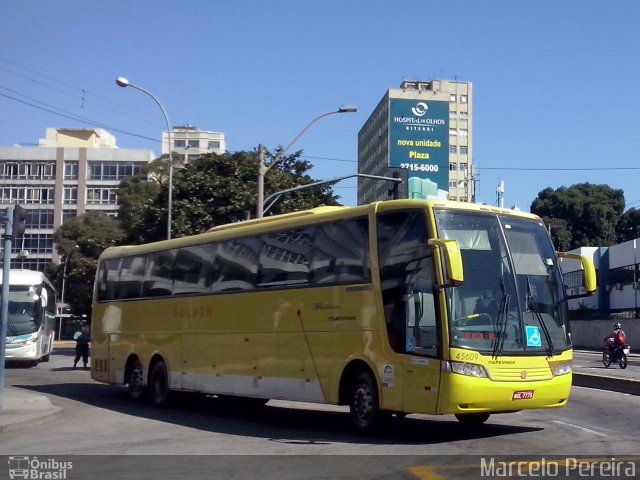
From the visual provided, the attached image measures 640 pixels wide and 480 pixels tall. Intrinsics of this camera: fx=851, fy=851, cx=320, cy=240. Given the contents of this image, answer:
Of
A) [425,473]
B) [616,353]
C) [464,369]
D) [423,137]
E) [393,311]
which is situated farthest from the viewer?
[423,137]

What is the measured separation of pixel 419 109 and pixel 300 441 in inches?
3248

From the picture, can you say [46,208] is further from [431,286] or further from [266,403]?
[431,286]

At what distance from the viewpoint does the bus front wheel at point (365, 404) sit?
12.8 m

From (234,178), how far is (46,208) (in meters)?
53.0

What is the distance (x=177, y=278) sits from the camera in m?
18.2

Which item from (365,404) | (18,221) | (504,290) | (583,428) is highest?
(18,221)

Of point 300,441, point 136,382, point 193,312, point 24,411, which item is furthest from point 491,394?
point 136,382

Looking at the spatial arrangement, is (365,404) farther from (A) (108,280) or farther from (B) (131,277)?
(A) (108,280)

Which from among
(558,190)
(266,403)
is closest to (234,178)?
(266,403)

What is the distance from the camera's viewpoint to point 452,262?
11.1m

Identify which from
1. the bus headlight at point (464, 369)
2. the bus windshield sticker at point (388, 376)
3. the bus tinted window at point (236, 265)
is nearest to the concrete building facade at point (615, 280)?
the bus tinted window at point (236, 265)

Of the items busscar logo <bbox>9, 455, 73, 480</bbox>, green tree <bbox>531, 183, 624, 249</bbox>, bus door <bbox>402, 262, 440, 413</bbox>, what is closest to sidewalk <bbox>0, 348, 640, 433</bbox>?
busscar logo <bbox>9, 455, 73, 480</bbox>

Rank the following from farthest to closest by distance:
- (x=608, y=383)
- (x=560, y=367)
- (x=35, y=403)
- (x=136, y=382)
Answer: (x=608, y=383) → (x=136, y=382) → (x=35, y=403) → (x=560, y=367)

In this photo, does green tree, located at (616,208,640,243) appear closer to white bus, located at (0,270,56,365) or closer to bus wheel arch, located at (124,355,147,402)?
white bus, located at (0,270,56,365)
